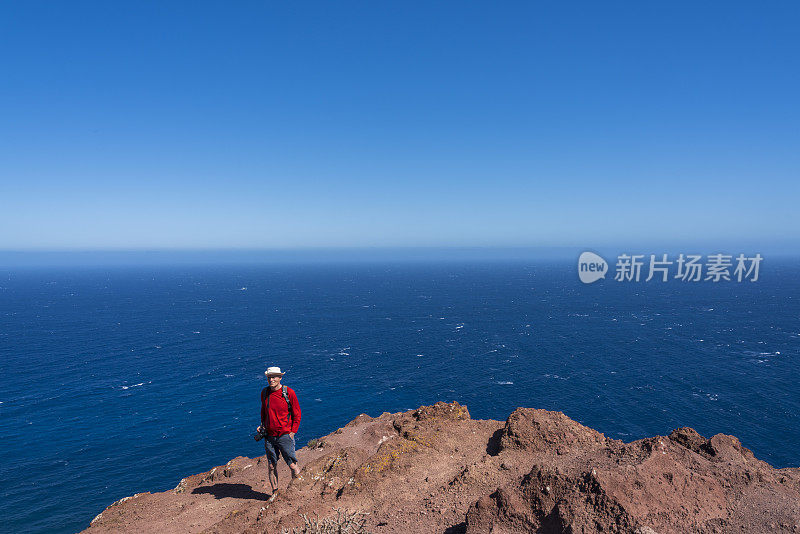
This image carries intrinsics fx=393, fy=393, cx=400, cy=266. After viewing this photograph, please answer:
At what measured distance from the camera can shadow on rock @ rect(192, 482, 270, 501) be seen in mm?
14478

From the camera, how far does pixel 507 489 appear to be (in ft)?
32.7

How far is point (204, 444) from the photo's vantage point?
43.7 metres

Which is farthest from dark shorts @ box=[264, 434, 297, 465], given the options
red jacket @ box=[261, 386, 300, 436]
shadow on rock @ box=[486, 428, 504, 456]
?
shadow on rock @ box=[486, 428, 504, 456]

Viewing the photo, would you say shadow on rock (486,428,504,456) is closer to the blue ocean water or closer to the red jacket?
the red jacket

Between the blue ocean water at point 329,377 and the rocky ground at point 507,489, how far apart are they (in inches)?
1113

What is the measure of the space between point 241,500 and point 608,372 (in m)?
64.8

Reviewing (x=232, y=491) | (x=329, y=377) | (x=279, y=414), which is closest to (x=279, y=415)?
(x=279, y=414)

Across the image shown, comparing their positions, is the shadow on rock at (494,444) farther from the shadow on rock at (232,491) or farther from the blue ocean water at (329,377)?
the blue ocean water at (329,377)

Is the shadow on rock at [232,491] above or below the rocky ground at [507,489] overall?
below

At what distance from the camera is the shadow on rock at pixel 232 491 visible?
47.5 ft

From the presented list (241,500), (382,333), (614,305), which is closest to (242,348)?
(382,333)

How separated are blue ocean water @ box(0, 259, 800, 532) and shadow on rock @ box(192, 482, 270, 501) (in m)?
26.0

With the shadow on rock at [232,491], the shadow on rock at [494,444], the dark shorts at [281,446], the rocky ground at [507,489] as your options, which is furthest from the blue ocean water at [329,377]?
the shadow on rock at [494,444]

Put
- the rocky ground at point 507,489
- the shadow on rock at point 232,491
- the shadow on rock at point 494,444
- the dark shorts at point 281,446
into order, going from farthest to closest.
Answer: the shadow on rock at point 494,444
the shadow on rock at point 232,491
the dark shorts at point 281,446
the rocky ground at point 507,489
